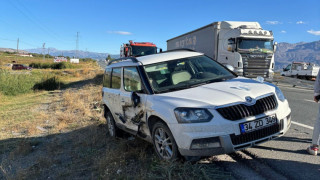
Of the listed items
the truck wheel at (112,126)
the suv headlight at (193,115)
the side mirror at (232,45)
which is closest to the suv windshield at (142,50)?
the side mirror at (232,45)

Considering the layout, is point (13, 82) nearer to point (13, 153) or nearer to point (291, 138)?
point (13, 153)

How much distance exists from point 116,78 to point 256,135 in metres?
3.15

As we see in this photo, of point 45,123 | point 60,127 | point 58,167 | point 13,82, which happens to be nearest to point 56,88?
point 13,82

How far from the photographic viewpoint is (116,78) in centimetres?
557

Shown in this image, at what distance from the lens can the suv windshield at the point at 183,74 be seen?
4.40 meters

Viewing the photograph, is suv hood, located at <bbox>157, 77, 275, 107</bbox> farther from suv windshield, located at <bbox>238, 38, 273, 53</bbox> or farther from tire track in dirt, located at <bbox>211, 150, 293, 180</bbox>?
suv windshield, located at <bbox>238, 38, 273, 53</bbox>

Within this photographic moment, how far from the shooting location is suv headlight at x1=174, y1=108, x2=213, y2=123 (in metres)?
3.36

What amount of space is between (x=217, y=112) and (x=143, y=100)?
54.5 inches

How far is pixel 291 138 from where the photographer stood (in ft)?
16.9

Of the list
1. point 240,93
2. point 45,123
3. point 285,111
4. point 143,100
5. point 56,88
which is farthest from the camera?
point 56,88

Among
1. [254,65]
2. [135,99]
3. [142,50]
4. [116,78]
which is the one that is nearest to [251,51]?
[254,65]

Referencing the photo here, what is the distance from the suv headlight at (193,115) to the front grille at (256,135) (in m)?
0.42

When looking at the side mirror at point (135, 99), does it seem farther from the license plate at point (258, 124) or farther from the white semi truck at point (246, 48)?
the white semi truck at point (246, 48)

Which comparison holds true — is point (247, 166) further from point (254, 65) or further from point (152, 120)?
point (254, 65)
